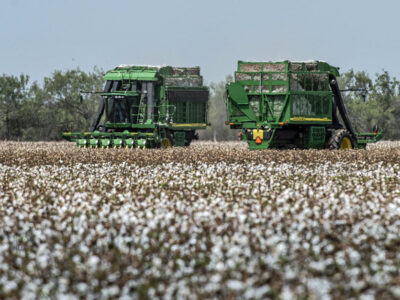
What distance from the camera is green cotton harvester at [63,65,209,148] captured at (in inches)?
1143

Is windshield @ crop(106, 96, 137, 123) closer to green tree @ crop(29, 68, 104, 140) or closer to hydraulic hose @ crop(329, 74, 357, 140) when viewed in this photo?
hydraulic hose @ crop(329, 74, 357, 140)

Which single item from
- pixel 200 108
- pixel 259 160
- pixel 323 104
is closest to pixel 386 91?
pixel 200 108

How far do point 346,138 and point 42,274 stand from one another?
69.6ft

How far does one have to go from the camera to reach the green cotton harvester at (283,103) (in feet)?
79.7

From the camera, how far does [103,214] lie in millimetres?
9320

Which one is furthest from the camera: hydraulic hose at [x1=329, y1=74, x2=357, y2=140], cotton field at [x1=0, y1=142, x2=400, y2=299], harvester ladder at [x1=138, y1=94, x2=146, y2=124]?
harvester ladder at [x1=138, y1=94, x2=146, y2=124]

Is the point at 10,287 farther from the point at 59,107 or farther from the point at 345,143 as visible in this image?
the point at 59,107

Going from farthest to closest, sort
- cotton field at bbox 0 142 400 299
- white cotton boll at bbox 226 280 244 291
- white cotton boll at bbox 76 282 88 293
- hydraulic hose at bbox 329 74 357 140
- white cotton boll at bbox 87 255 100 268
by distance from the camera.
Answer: hydraulic hose at bbox 329 74 357 140, white cotton boll at bbox 87 255 100 268, cotton field at bbox 0 142 400 299, white cotton boll at bbox 76 282 88 293, white cotton boll at bbox 226 280 244 291

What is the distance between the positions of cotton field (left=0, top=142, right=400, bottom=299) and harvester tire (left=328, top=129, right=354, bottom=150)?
12.1 meters

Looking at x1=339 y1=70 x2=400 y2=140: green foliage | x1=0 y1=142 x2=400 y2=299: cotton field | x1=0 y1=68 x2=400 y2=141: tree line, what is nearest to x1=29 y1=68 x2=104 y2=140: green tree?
x1=0 y1=68 x2=400 y2=141: tree line

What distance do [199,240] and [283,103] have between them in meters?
16.9

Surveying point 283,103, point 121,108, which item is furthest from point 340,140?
point 121,108

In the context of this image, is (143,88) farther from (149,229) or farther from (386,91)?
(386,91)

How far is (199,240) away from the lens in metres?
7.78
